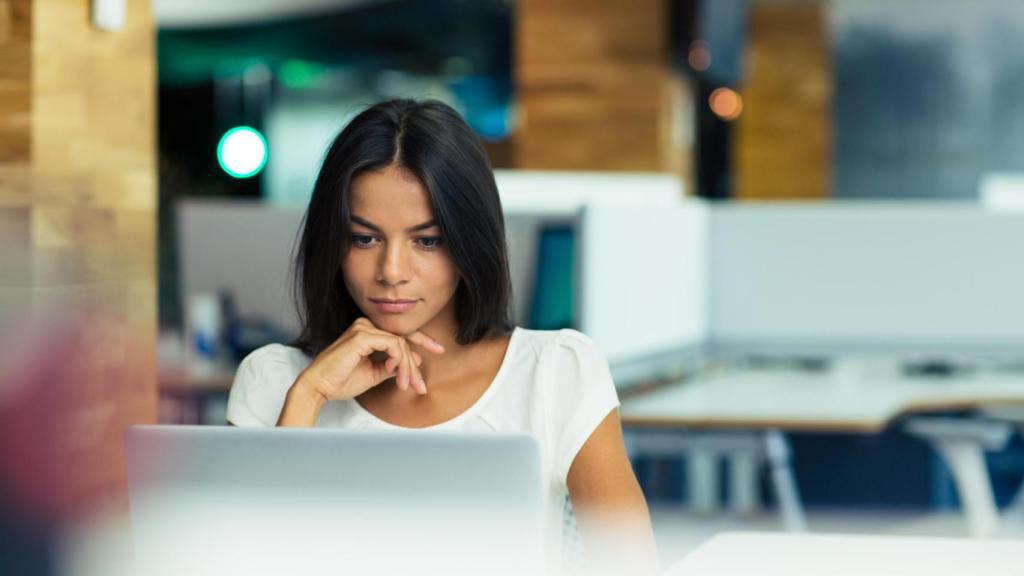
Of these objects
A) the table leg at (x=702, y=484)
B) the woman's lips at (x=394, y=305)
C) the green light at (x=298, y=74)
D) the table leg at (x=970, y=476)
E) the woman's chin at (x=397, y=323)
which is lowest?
the table leg at (x=702, y=484)

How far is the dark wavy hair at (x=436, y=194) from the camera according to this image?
4.49 feet

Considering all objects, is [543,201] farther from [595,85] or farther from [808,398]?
[595,85]

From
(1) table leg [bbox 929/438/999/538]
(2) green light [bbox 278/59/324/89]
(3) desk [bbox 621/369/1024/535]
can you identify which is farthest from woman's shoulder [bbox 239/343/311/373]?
(2) green light [bbox 278/59/324/89]

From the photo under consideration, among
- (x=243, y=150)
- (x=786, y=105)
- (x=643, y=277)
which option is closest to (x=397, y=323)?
(x=643, y=277)

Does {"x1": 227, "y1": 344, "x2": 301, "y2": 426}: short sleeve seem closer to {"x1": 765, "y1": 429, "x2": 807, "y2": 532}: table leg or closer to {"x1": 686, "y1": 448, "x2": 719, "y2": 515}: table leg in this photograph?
{"x1": 765, "y1": 429, "x2": 807, "y2": 532}: table leg

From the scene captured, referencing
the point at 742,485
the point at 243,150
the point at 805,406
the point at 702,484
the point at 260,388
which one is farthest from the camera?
the point at 243,150

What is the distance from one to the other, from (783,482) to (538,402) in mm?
2290

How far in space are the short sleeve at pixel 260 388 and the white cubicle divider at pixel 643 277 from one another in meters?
1.58

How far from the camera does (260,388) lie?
4.92 feet

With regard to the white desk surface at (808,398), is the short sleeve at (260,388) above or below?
above

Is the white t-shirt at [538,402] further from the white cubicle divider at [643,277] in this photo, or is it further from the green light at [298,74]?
the green light at [298,74]

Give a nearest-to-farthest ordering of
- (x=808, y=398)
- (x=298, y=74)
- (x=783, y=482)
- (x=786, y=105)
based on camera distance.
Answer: (x=808, y=398) < (x=783, y=482) < (x=786, y=105) < (x=298, y=74)

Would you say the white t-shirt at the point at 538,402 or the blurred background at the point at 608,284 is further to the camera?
the blurred background at the point at 608,284

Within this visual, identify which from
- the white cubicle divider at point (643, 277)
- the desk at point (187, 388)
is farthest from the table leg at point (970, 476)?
the desk at point (187, 388)
